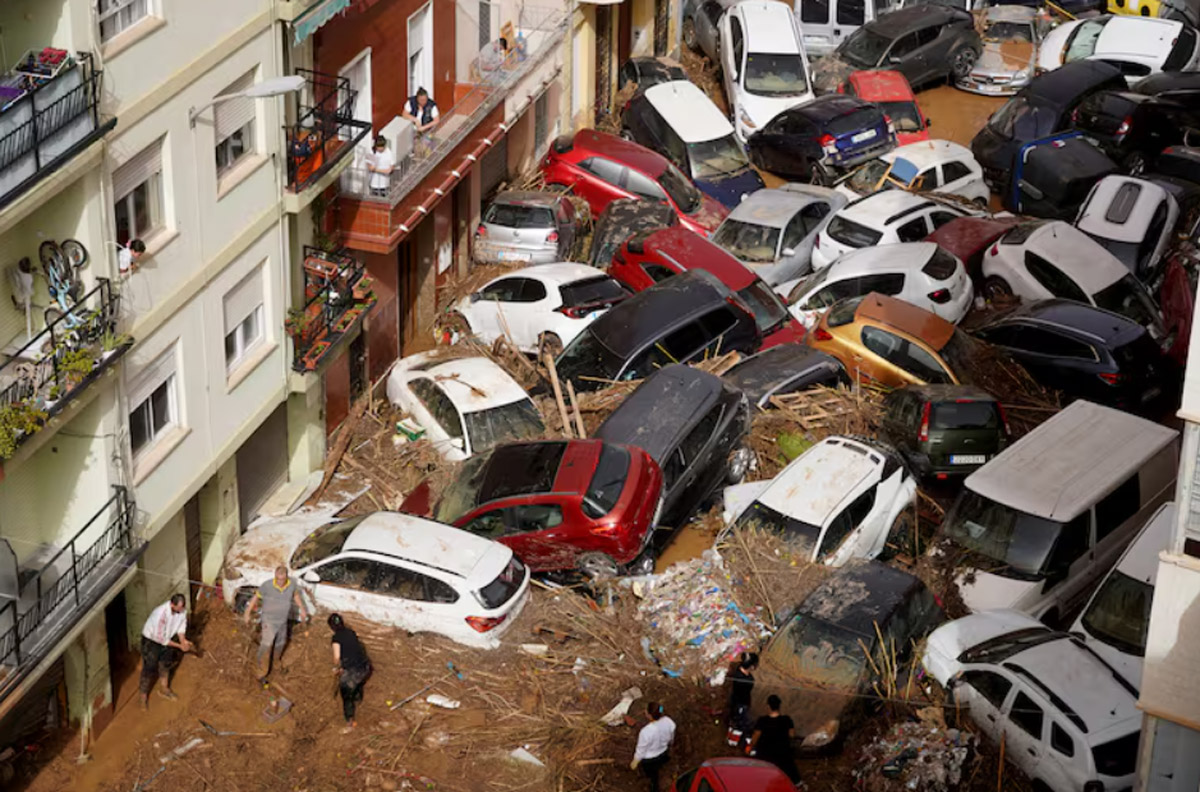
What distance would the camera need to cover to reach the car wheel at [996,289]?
26361mm

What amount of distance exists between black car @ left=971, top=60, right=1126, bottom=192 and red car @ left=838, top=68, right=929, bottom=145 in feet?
3.72

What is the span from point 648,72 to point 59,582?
20.9 metres

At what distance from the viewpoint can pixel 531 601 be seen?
1906 cm

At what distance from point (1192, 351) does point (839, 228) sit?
14679 millimetres

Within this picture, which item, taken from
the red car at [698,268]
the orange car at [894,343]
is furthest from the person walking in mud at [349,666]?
the red car at [698,268]

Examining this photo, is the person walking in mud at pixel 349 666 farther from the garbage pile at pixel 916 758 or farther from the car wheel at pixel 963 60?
the car wheel at pixel 963 60

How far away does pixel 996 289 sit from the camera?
26.6 meters

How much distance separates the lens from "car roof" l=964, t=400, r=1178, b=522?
762 inches

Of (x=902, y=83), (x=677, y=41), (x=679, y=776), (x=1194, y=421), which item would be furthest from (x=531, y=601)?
(x=677, y=41)

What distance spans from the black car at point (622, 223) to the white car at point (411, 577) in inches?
362

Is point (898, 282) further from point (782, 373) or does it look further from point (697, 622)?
point (697, 622)

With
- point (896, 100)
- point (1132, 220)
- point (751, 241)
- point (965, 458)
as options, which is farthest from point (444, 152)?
point (896, 100)

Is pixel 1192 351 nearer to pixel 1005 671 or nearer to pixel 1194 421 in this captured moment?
pixel 1194 421

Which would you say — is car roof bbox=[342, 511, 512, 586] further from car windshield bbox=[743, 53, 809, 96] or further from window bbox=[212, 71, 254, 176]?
car windshield bbox=[743, 53, 809, 96]
